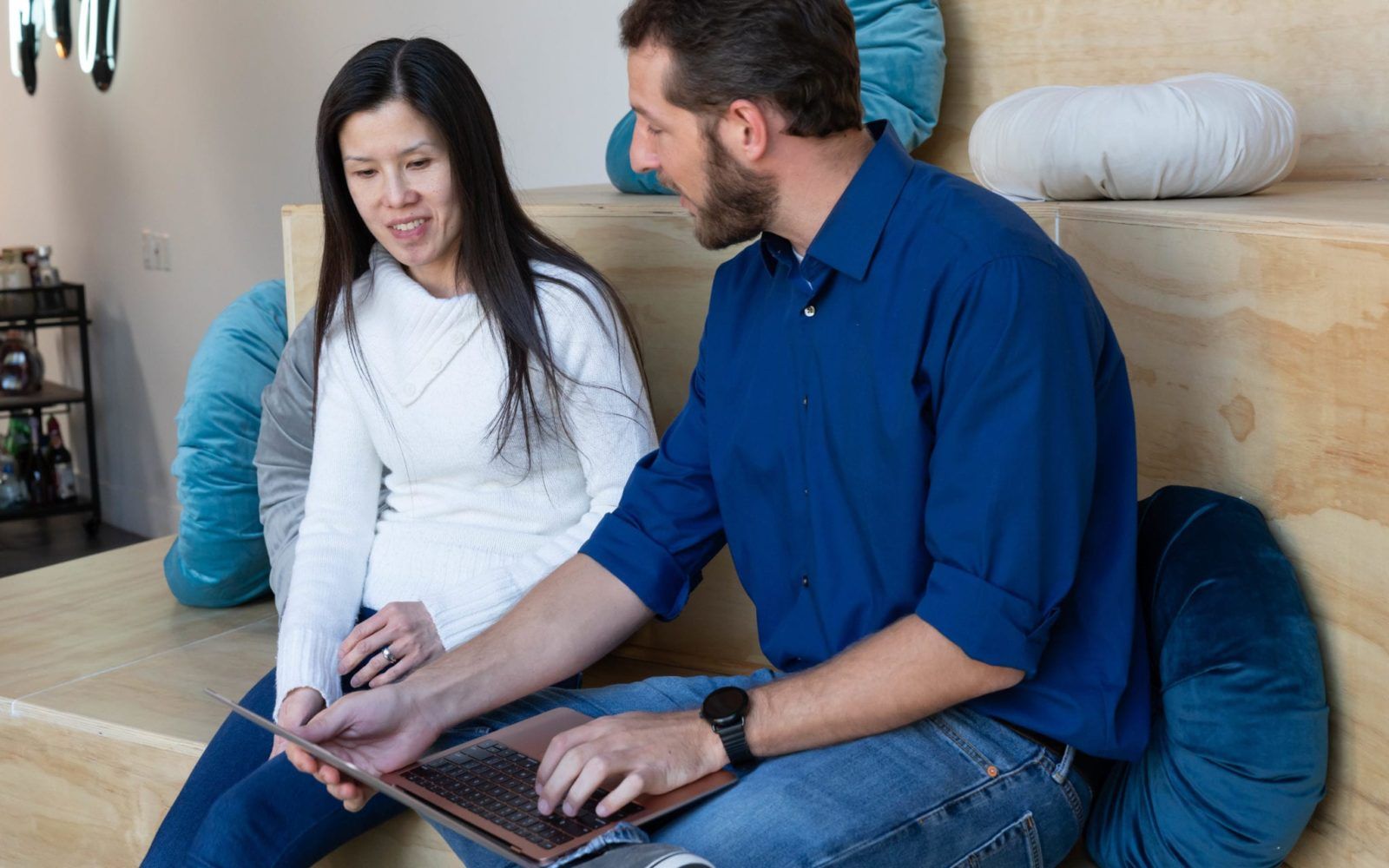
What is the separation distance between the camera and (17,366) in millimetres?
4008

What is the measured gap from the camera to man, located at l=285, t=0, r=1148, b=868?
975 millimetres

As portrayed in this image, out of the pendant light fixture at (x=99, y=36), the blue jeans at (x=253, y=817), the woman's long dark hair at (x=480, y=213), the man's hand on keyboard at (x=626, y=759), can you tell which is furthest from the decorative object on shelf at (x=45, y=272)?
the man's hand on keyboard at (x=626, y=759)

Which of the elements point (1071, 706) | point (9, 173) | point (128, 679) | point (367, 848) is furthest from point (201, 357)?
point (9, 173)

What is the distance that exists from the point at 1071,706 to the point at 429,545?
716 mm

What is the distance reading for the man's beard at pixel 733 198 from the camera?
3.68 ft

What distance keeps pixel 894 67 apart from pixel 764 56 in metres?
0.83

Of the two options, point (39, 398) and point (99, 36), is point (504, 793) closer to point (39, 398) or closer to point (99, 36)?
point (39, 398)

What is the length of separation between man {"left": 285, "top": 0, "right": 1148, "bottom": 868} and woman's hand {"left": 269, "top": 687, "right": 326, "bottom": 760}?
15cm

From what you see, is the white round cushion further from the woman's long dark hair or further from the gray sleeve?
the gray sleeve

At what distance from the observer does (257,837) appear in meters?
1.25

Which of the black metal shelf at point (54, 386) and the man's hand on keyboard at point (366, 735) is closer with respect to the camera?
the man's hand on keyboard at point (366, 735)

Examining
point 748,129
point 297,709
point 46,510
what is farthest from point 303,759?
point 46,510

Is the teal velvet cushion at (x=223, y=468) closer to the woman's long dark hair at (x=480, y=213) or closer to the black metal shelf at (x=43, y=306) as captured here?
the woman's long dark hair at (x=480, y=213)

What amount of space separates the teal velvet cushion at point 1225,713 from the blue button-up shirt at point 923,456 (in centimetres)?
4
